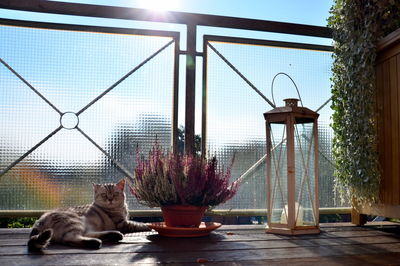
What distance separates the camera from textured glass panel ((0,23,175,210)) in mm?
2768

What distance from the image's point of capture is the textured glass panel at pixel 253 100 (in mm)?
3027

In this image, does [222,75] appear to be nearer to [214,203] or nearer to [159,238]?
[214,203]

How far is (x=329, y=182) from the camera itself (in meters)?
3.15

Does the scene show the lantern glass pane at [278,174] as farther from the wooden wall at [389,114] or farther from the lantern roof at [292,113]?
the wooden wall at [389,114]

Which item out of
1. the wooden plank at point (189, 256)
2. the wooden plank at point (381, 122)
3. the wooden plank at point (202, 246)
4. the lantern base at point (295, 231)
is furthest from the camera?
the wooden plank at point (381, 122)

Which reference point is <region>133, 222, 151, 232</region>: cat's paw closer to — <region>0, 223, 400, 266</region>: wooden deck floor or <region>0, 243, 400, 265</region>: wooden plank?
<region>0, 223, 400, 266</region>: wooden deck floor

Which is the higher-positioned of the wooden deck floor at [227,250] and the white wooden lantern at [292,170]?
the white wooden lantern at [292,170]

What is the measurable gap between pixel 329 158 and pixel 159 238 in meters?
1.67

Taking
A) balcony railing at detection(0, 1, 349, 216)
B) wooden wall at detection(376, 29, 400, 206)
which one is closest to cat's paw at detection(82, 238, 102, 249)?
balcony railing at detection(0, 1, 349, 216)

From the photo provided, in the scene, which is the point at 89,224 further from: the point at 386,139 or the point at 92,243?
the point at 386,139

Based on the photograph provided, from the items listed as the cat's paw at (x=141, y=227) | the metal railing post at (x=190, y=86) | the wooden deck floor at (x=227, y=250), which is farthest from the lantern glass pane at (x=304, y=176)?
the cat's paw at (x=141, y=227)

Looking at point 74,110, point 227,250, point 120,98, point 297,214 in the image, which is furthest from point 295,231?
point 74,110

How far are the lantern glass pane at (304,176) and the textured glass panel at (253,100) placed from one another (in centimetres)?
68

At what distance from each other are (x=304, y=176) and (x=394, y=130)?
64cm
